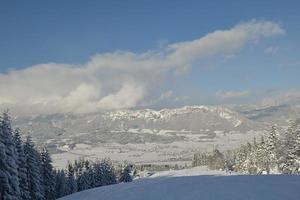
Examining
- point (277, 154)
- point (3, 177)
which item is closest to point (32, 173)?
point (3, 177)

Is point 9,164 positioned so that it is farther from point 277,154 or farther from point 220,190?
point 277,154

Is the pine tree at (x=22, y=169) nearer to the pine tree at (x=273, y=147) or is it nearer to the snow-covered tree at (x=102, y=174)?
the snow-covered tree at (x=102, y=174)

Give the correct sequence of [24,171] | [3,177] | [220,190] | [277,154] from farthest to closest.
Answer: [277,154]
[24,171]
[3,177]
[220,190]

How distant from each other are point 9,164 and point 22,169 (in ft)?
26.3

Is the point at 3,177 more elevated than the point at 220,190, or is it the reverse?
the point at 3,177

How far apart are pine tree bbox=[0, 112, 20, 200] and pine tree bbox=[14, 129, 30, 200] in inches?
261

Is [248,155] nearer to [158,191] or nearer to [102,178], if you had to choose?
[102,178]

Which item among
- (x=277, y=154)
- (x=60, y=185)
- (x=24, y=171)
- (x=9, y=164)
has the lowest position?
(x=60, y=185)

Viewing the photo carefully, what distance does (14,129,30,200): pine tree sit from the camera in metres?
55.8

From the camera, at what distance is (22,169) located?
5584 centimetres

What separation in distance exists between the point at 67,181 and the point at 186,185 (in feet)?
161

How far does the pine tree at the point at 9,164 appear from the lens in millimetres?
47438

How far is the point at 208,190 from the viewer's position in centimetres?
4350

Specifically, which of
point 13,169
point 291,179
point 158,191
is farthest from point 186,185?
point 13,169
